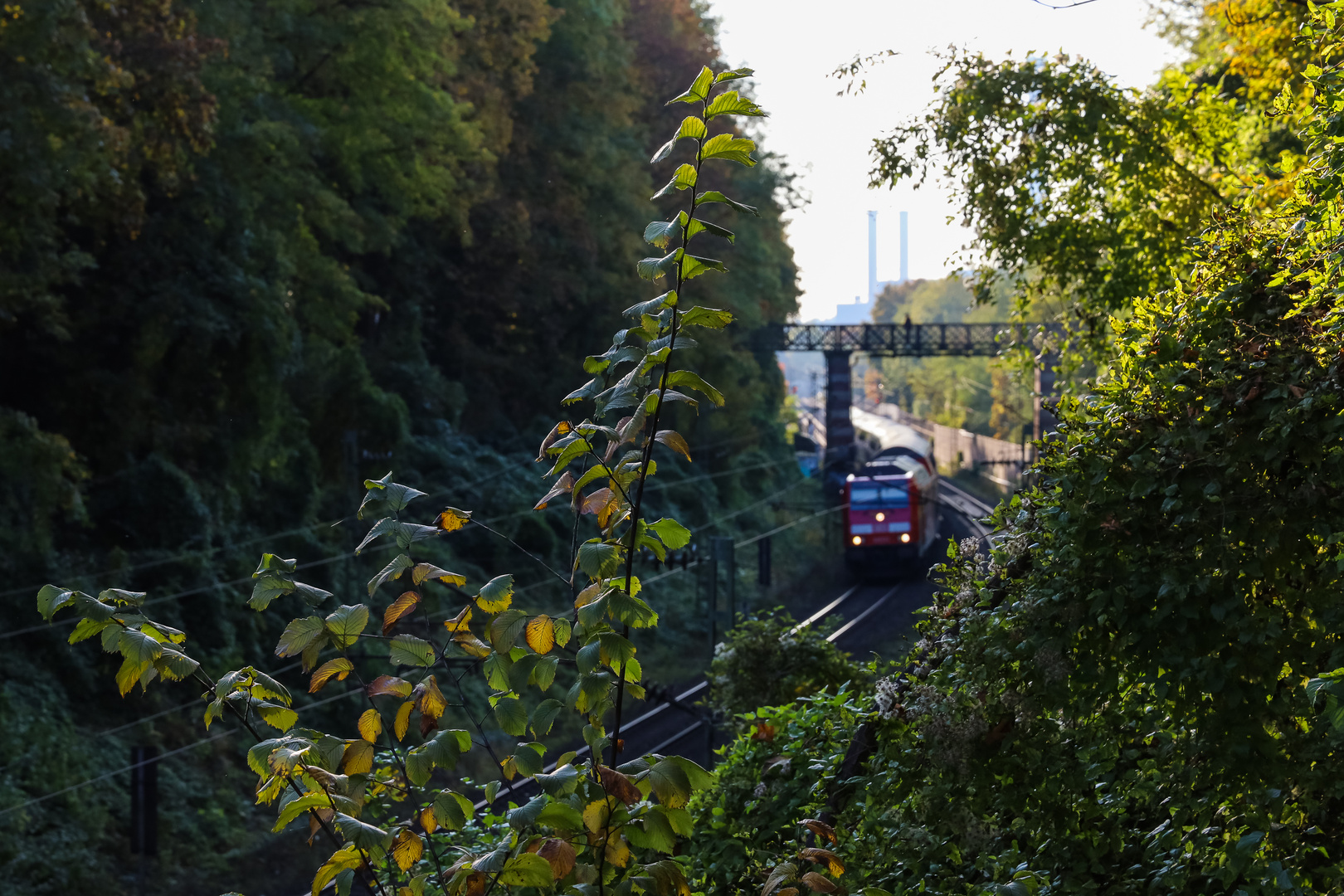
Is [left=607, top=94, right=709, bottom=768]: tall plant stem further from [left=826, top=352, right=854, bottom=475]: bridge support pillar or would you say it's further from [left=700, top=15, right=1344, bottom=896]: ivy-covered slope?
[left=826, top=352, right=854, bottom=475]: bridge support pillar

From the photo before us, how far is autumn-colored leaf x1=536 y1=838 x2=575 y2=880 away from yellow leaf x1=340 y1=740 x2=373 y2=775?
1.83 ft

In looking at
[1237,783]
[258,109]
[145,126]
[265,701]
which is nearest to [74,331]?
[145,126]

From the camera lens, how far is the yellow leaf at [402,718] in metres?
2.70

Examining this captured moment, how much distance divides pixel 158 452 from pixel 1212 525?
17181 mm

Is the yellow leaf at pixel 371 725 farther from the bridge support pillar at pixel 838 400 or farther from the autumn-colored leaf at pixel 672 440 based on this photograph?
the bridge support pillar at pixel 838 400

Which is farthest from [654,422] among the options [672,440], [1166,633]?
[1166,633]

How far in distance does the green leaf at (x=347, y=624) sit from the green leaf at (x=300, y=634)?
0.09 ft

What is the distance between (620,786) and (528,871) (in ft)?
0.85

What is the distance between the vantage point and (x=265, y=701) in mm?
2889

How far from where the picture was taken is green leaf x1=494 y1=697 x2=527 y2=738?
2.53 metres

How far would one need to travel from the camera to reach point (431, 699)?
8.80ft

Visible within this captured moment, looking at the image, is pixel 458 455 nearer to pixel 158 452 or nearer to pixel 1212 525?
pixel 158 452

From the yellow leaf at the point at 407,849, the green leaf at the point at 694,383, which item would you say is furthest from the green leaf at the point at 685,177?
the yellow leaf at the point at 407,849

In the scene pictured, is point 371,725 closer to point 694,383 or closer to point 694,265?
point 694,383
